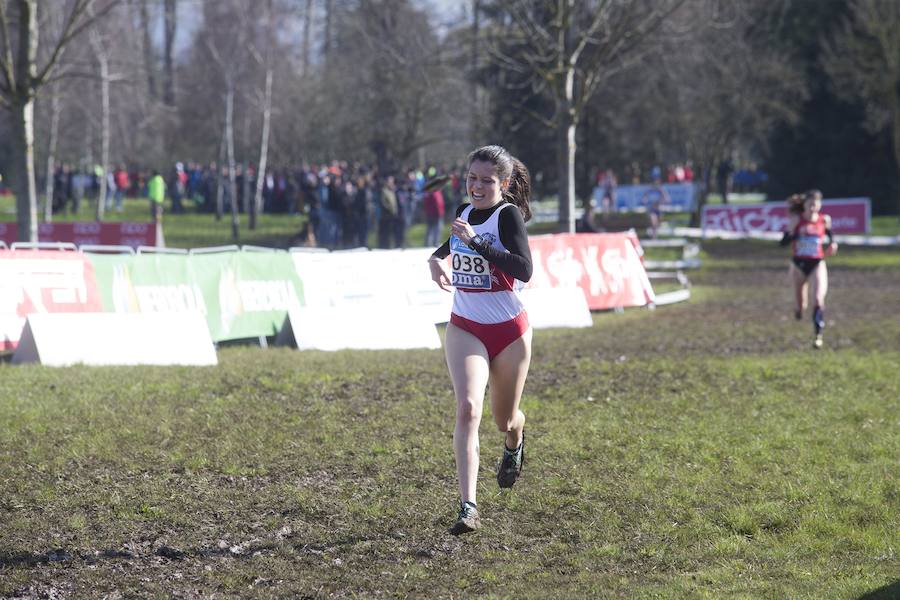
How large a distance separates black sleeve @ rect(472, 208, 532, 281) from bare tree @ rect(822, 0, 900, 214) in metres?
39.2

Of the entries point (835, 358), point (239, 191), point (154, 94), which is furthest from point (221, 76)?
point (835, 358)

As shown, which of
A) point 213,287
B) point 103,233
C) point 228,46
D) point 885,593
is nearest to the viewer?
point 885,593

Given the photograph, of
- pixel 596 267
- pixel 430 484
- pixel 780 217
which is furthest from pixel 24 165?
pixel 780 217

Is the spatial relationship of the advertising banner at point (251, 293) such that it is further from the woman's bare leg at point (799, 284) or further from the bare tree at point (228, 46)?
the bare tree at point (228, 46)

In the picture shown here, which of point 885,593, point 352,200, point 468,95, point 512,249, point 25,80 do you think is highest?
point 468,95

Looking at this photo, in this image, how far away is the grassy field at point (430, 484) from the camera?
20.9 feet

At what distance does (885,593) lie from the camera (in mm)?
5863

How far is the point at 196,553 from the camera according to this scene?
672 centimetres

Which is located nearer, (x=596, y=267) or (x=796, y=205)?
(x=796, y=205)

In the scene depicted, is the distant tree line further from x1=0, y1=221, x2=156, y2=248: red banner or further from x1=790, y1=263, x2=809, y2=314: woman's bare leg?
x1=790, y1=263, x2=809, y2=314: woman's bare leg

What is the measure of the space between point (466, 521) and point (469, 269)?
146 centimetres

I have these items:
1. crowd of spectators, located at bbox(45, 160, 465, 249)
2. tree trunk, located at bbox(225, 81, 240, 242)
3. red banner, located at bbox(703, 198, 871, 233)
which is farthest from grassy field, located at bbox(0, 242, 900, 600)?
red banner, located at bbox(703, 198, 871, 233)

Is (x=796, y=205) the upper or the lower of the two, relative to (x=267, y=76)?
lower

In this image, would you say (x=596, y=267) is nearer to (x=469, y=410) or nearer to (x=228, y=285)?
(x=228, y=285)
